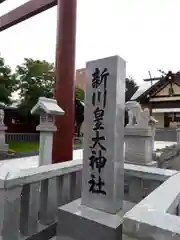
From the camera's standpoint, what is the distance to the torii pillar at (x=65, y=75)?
541cm

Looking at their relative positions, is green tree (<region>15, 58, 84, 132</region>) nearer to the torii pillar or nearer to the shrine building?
the shrine building

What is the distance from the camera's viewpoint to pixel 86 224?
187cm

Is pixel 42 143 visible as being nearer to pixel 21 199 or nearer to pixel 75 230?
pixel 21 199

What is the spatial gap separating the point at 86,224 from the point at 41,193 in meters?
0.80

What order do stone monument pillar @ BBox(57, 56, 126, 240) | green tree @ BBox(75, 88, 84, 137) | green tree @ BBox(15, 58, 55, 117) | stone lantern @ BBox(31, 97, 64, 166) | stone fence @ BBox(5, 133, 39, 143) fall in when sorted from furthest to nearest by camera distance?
1. green tree @ BBox(75, 88, 84, 137)
2. green tree @ BBox(15, 58, 55, 117)
3. stone fence @ BBox(5, 133, 39, 143)
4. stone lantern @ BBox(31, 97, 64, 166)
5. stone monument pillar @ BBox(57, 56, 126, 240)

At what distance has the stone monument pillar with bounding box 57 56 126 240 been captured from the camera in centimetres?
192

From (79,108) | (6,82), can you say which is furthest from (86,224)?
(79,108)

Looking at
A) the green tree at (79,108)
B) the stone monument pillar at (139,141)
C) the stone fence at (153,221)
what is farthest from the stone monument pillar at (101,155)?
the green tree at (79,108)

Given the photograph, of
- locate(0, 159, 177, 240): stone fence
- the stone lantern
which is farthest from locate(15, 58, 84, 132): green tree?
locate(0, 159, 177, 240): stone fence

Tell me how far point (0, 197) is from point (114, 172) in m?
1.03

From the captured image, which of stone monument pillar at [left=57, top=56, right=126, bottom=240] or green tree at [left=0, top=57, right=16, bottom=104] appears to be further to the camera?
green tree at [left=0, top=57, right=16, bottom=104]

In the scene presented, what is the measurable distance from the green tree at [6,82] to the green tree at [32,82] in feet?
3.20

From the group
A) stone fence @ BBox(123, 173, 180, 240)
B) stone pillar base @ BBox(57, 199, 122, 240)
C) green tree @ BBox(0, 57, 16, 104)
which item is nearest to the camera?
stone fence @ BBox(123, 173, 180, 240)

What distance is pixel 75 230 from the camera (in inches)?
76.0
